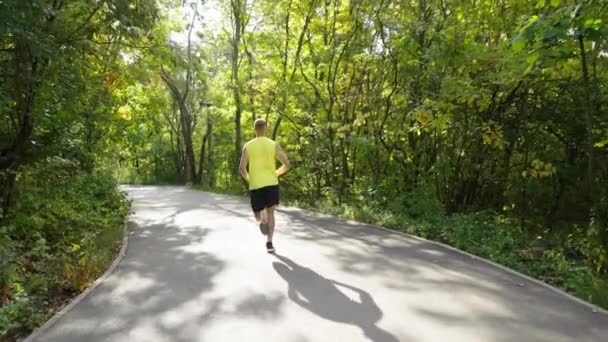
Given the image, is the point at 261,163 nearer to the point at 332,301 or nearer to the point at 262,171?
the point at 262,171

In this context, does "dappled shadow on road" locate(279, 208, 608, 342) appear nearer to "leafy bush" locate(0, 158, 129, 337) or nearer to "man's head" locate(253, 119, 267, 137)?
"man's head" locate(253, 119, 267, 137)

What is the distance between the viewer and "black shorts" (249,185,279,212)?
24.9ft

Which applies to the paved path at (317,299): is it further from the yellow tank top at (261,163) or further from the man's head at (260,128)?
the man's head at (260,128)

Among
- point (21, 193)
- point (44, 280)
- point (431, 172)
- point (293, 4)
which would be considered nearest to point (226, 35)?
point (293, 4)

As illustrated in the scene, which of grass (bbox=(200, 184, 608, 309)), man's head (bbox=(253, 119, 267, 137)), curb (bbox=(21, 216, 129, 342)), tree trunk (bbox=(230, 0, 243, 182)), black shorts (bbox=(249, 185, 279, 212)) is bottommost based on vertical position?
curb (bbox=(21, 216, 129, 342))

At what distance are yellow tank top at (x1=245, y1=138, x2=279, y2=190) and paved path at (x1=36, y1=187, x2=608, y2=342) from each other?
3.77 ft

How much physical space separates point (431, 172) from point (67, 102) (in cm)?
873

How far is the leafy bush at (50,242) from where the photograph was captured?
518 cm

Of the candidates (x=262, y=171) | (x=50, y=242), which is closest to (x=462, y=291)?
(x=262, y=171)

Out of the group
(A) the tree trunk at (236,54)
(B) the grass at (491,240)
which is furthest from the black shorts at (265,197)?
(A) the tree trunk at (236,54)

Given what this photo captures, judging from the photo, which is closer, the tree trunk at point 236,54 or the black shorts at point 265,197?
the black shorts at point 265,197

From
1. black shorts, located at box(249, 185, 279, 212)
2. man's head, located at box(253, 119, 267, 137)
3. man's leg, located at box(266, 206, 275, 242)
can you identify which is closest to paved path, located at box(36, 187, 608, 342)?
man's leg, located at box(266, 206, 275, 242)

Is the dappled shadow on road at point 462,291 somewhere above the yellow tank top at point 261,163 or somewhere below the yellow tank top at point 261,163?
below

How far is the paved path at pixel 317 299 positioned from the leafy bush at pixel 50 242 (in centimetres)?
37
